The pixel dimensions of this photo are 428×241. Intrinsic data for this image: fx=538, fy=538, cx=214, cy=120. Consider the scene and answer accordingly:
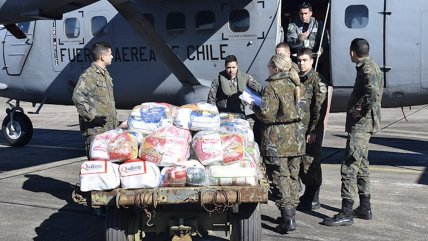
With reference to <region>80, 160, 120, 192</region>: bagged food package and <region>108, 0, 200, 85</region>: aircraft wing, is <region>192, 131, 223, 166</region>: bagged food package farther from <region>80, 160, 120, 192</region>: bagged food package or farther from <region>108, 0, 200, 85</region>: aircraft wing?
<region>108, 0, 200, 85</region>: aircraft wing

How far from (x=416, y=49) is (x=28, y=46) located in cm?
762

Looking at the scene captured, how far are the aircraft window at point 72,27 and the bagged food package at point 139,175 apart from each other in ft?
22.0

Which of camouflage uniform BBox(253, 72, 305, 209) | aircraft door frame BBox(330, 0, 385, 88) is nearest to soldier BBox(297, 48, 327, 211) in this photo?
camouflage uniform BBox(253, 72, 305, 209)

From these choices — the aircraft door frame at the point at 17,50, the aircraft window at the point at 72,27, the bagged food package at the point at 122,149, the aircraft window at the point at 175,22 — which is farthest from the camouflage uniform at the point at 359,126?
the aircraft door frame at the point at 17,50

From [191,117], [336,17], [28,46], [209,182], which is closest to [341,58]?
[336,17]

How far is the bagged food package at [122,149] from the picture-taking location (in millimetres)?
4777

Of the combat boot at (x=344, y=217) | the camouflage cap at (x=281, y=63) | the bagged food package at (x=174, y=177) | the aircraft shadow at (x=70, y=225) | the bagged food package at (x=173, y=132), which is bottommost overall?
the aircraft shadow at (x=70, y=225)

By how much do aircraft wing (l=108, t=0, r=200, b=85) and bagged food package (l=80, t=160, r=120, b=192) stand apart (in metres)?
3.81

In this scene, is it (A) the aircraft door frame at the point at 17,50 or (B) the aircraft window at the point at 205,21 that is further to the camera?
(A) the aircraft door frame at the point at 17,50

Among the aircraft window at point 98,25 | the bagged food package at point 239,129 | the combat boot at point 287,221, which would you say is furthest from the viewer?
the aircraft window at point 98,25

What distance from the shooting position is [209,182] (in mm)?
4738

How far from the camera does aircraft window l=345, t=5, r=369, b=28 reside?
8828mm

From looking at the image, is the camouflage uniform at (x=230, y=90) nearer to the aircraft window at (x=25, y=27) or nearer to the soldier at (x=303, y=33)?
the soldier at (x=303, y=33)

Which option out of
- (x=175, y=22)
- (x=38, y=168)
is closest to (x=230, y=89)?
(x=175, y=22)
